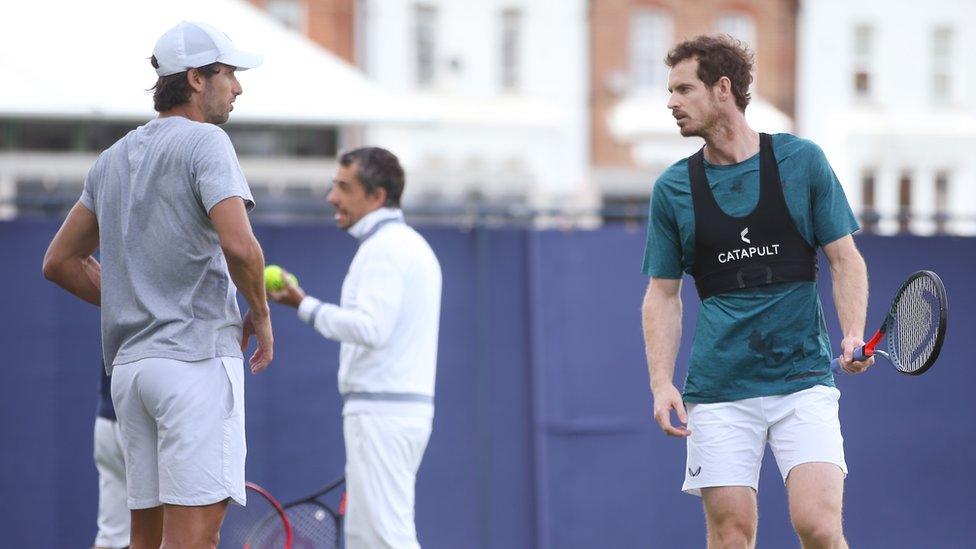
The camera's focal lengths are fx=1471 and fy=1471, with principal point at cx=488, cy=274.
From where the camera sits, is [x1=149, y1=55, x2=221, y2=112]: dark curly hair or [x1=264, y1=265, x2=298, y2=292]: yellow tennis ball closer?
[x1=149, y1=55, x2=221, y2=112]: dark curly hair

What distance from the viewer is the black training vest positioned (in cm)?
474

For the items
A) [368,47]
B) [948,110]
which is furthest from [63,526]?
[948,110]

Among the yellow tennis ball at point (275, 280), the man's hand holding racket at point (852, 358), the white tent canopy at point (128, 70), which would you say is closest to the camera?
the man's hand holding racket at point (852, 358)

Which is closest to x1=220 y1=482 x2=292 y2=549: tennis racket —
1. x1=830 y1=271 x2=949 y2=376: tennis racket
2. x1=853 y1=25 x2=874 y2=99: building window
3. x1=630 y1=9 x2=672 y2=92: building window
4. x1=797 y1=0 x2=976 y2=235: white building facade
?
x1=830 y1=271 x2=949 y2=376: tennis racket

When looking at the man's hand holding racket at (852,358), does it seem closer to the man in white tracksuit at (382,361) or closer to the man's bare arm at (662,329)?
the man's bare arm at (662,329)

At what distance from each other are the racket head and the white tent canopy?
13.3ft

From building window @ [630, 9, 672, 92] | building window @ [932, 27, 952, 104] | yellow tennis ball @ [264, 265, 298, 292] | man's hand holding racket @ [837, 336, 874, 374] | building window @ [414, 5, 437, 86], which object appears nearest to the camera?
man's hand holding racket @ [837, 336, 874, 374]

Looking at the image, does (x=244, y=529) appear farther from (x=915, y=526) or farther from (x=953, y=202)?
(x=953, y=202)

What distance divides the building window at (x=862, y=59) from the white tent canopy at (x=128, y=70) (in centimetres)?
2944

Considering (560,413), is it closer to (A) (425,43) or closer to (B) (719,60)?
(B) (719,60)

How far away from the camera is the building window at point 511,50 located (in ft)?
109

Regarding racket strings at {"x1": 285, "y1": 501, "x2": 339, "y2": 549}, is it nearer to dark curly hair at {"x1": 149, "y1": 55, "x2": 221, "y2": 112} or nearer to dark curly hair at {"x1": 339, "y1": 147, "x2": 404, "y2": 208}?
dark curly hair at {"x1": 339, "y1": 147, "x2": 404, "y2": 208}

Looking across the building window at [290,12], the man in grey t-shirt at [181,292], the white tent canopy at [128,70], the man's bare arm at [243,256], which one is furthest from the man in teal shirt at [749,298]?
the building window at [290,12]

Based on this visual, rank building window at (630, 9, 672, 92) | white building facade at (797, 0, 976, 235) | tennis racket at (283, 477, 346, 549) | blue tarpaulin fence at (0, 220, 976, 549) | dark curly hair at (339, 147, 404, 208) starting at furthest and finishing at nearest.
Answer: white building facade at (797, 0, 976, 235), building window at (630, 9, 672, 92), blue tarpaulin fence at (0, 220, 976, 549), tennis racket at (283, 477, 346, 549), dark curly hair at (339, 147, 404, 208)
